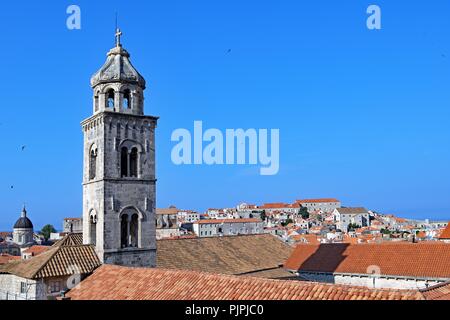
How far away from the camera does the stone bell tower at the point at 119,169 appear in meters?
18.8

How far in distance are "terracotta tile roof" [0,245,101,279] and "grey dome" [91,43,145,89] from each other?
7309 millimetres

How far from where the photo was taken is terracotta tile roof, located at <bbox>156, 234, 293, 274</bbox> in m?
27.2

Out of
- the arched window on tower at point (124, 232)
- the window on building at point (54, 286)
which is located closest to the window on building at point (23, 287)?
the window on building at point (54, 286)

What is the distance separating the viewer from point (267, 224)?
5359 inches

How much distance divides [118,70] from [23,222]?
2656 inches

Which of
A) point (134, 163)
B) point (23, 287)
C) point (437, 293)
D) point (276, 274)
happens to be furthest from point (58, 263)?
point (276, 274)

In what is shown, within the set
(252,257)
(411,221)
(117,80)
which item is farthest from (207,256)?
(411,221)

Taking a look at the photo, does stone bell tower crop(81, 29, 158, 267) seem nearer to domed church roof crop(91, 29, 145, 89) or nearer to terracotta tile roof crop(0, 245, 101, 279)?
domed church roof crop(91, 29, 145, 89)

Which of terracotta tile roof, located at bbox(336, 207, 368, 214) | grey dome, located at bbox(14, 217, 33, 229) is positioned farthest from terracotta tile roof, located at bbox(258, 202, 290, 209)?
grey dome, located at bbox(14, 217, 33, 229)

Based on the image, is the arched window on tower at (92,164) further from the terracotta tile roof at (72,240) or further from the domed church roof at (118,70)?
the domed church roof at (118,70)

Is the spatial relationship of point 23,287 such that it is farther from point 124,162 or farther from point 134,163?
point 134,163

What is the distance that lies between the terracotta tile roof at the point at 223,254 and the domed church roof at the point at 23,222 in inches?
2218
